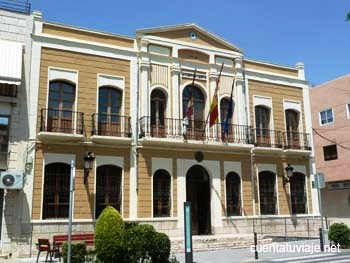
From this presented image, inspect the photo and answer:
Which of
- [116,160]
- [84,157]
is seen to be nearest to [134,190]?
[116,160]

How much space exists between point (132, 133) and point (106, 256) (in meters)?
8.12

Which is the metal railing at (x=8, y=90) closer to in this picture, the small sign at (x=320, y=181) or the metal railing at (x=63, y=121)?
the metal railing at (x=63, y=121)

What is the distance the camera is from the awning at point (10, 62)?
15.9 metres

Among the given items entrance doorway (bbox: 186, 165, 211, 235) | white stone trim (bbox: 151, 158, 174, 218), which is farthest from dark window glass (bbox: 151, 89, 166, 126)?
entrance doorway (bbox: 186, 165, 211, 235)

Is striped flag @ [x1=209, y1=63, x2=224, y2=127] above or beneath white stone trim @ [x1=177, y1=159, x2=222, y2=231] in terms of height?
above

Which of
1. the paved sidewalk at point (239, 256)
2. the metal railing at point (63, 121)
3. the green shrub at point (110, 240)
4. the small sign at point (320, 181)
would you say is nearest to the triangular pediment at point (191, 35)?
the metal railing at point (63, 121)

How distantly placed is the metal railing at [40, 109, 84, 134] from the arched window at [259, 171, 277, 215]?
9642mm

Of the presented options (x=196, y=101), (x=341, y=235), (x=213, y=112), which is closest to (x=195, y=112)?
(x=196, y=101)

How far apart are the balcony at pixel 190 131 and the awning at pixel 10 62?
5.55 meters

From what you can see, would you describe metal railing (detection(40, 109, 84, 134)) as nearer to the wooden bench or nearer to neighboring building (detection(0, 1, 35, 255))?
neighboring building (detection(0, 1, 35, 255))

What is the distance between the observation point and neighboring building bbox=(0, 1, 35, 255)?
1562cm

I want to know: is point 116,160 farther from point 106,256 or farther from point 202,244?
point 106,256

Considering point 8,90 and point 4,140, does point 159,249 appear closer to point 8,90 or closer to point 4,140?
point 4,140

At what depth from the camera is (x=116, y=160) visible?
1814 cm
